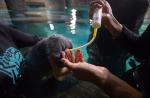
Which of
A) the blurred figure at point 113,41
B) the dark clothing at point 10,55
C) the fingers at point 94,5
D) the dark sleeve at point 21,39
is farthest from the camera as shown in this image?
the blurred figure at point 113,41

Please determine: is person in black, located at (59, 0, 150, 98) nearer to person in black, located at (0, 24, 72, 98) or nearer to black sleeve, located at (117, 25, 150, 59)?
black sleeve, located at (117, 25, 150, 59)

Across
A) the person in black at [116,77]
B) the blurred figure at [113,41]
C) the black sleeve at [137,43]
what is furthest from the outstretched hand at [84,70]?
the blurred figure at [113,41]

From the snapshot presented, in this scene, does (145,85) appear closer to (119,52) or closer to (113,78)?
(113,78)

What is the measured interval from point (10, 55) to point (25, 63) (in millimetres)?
137

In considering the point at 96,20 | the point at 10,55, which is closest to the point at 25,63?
the point at 10,55

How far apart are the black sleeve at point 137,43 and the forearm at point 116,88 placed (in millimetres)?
421

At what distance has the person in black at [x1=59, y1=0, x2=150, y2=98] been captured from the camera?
3.79 ft

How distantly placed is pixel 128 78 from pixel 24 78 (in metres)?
0.67

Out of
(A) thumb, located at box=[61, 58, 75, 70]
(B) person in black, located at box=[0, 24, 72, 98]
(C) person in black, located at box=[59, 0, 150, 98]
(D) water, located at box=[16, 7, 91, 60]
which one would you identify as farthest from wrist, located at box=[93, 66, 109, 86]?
(D) water, located at box=[16, 7, 91, 60]

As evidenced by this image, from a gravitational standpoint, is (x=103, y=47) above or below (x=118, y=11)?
below

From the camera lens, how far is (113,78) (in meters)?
1.30

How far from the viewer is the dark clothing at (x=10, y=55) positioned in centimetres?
168

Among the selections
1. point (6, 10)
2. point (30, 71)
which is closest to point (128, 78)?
point (30, 71)

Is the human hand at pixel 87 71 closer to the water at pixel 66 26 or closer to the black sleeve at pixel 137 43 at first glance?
the black sleeve at pixel 137 43
